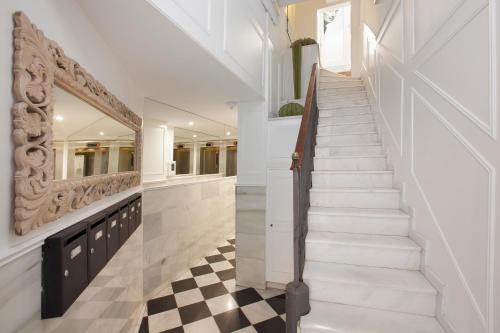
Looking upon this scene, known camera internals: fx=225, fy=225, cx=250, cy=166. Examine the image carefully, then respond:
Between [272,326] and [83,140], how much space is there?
2258mm

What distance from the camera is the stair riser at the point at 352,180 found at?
81.5 inches

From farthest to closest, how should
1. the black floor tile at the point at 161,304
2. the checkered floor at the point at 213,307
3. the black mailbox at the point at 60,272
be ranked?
the black floor tile at the point at 161,304
the checkered floor at the point at 213,307
the black mailbox at the point at 60,272

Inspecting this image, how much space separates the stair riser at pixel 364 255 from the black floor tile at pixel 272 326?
100 cm

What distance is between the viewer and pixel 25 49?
693 mm

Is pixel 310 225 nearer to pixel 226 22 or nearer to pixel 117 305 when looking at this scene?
pixel 117 305

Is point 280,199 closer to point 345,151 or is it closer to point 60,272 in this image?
point 345,151

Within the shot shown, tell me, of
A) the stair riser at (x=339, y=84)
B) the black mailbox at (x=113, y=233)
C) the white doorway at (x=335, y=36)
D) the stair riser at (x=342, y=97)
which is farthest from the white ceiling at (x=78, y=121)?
the white doorway at (x=335, y=36)

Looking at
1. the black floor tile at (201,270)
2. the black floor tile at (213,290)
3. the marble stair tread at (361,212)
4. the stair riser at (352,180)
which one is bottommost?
the black floor tile at (213,290)

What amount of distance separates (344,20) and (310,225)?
6.46 metres

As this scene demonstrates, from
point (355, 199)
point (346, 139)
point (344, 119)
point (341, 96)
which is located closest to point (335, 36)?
point (341, 96)

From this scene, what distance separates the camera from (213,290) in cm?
282

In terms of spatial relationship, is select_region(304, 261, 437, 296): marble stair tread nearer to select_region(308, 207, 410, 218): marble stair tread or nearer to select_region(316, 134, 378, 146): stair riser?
select_region(308, 207, 410, 218): marble stair tread

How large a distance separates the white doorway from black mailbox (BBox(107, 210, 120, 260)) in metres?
6.57

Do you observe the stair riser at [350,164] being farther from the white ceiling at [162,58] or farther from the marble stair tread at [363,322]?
the marble stair tread at [363,322]
